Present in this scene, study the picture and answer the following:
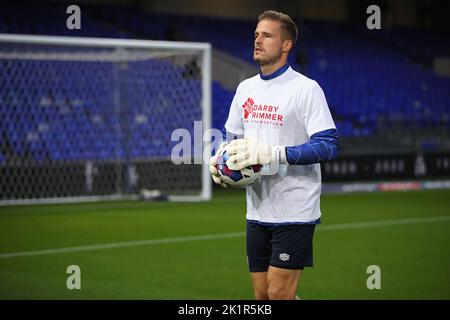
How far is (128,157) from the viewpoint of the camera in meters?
17.2

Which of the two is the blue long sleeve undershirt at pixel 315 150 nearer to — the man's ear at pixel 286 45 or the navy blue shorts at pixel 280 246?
the navy blue shorts at pixel 280 246

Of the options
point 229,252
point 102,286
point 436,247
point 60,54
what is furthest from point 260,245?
point 60,54

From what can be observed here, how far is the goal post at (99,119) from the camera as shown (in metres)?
16.1

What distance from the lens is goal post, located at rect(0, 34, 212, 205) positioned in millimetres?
16094

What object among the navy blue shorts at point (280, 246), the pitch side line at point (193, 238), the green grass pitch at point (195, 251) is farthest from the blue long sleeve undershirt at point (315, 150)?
the pitch side line at point (193, 238)

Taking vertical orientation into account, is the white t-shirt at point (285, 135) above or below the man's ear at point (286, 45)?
below

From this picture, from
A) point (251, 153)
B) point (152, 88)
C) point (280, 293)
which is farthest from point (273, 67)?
point (152, 88)

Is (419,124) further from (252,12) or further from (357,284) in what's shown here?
(357,284)

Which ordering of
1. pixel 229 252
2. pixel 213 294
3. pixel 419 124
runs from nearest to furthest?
pixel 213 294 < pixel 229 252 < pixel 419 124

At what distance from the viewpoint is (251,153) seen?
4.93 metres

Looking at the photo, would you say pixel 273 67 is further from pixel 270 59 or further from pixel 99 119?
pixel 99 119

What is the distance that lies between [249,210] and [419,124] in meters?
21.3

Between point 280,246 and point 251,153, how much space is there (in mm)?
582

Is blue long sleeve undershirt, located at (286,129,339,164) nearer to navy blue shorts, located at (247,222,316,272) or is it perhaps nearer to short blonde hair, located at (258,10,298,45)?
navy blue shorts, located at (247,222,316,272)
